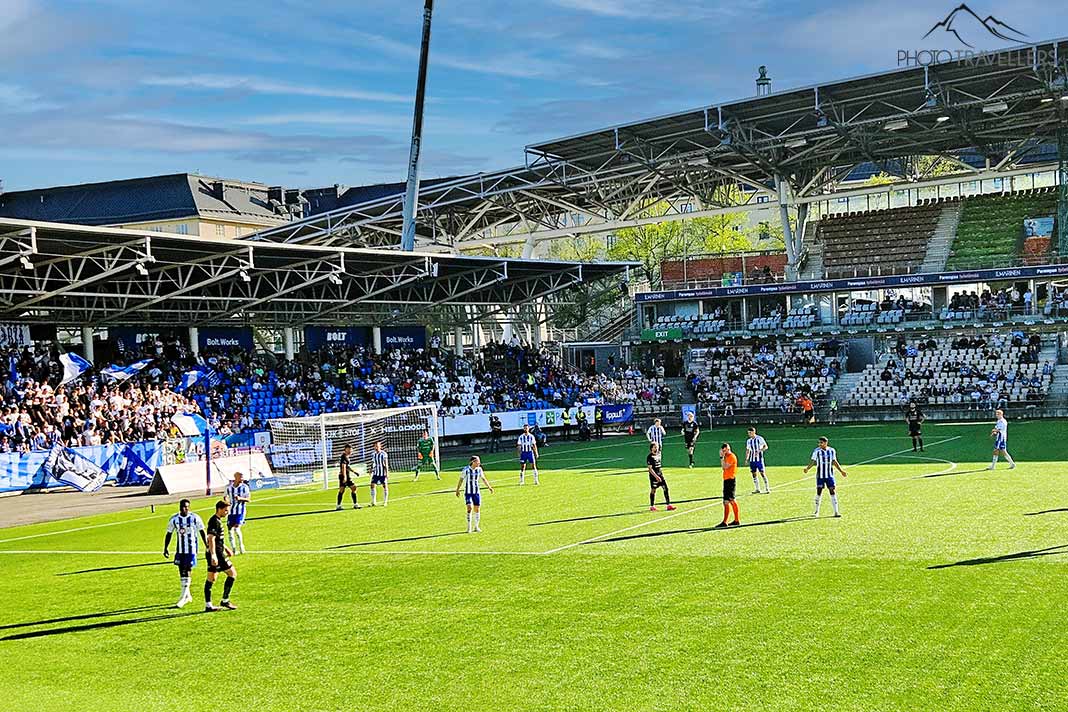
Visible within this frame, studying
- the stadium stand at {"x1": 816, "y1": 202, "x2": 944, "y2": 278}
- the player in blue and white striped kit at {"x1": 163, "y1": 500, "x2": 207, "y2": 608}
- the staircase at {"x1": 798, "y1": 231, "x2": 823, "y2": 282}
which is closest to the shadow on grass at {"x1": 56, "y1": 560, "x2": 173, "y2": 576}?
the player in blue and white striped kit at {"x1": 163, "y1": 500, "x2": 207, "y2": 608}

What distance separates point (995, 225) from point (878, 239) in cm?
681

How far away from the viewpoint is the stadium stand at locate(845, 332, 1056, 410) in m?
53.1

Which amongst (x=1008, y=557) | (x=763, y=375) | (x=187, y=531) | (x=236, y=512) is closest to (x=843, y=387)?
(x=763, y=375)

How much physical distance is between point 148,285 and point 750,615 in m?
37.4

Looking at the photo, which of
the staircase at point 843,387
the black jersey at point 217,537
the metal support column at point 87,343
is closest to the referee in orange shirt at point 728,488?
the black jersey at point 217,537

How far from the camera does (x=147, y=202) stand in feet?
309

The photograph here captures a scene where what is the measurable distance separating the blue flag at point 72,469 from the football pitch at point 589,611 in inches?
465

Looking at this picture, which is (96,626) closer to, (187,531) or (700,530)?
(187,531)

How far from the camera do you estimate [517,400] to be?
191 feet

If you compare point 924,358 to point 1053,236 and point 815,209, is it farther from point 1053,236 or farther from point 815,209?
point 815,209

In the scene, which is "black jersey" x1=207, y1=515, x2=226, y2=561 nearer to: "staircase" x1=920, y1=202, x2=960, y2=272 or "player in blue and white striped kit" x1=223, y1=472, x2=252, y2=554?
"player in blue and white striped kit" x1=223, y1=472, x2=252, y2=554

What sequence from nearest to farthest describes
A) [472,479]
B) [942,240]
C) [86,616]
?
1. [86,616]
2. [472,479]
3. [942,240]

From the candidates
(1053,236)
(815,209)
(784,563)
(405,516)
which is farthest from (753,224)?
(784,563)

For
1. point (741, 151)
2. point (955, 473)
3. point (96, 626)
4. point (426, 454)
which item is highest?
point (741, 151)
